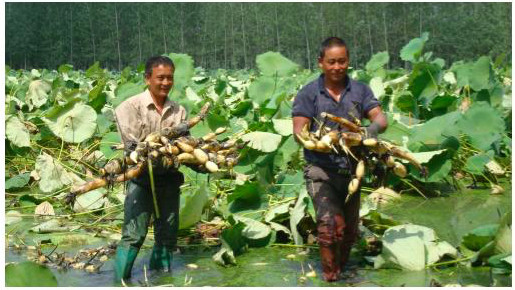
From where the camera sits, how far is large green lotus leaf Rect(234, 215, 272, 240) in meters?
3.37

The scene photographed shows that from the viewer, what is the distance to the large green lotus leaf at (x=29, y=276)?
2.41 m

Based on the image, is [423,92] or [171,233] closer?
[171,233]

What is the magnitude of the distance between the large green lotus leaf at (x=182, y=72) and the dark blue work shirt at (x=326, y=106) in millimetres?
3491

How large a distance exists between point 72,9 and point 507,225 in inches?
1746

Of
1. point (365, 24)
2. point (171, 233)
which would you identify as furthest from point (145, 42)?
point (171, 233)

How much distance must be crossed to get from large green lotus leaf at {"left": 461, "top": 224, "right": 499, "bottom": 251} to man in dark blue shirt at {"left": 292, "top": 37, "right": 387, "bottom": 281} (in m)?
0.54

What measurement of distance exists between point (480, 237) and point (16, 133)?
316 centimetres

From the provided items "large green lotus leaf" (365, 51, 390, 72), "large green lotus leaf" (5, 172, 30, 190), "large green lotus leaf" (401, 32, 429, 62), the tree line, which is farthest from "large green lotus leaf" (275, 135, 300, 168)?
the tree line

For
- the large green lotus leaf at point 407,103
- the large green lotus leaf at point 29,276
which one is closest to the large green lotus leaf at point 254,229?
the large green lotus leaf at point 29,276

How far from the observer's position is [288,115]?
5.10m

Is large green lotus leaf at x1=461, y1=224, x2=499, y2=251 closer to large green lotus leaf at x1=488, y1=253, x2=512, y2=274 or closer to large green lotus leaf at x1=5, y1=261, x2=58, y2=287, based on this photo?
large green lotus leaf at x1=488, y1=253, x2=512, y2=274

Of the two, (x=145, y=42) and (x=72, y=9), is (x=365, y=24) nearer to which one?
(x=145, y=42)

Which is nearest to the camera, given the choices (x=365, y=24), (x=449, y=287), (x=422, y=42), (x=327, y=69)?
(x=449, y=287)

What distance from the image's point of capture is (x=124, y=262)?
2.93m
